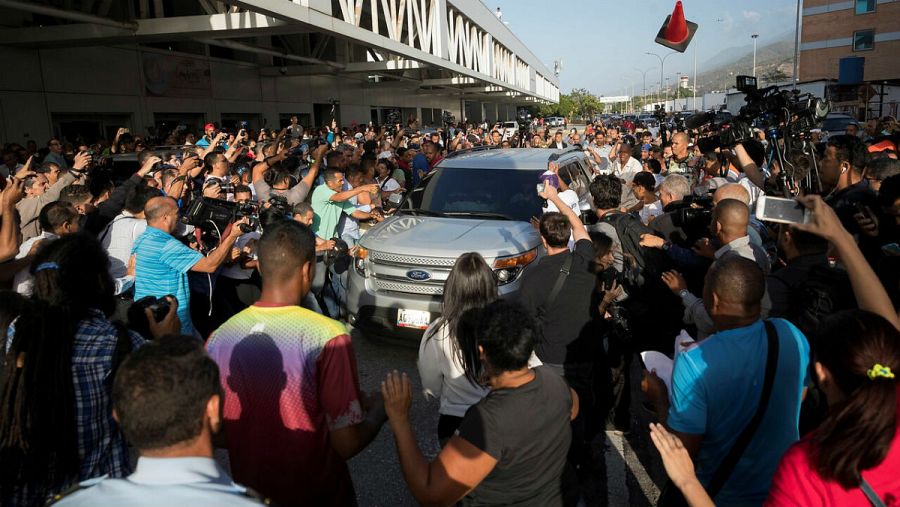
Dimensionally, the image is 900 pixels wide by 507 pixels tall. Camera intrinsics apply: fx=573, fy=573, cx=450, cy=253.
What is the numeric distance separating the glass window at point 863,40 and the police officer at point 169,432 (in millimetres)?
54606

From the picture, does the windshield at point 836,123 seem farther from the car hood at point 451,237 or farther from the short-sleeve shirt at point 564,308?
the short-sleeve shirt at point 564,308

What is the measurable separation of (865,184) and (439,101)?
143ft

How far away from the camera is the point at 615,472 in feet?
12.3

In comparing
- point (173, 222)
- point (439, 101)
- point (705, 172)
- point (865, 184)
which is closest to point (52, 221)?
point (173, 222)

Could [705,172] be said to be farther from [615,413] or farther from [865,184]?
[615,413]

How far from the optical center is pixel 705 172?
753cm

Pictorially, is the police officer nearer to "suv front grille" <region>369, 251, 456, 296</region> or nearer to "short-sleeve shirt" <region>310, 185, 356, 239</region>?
"suv front grille" <region>369, 251, 456, 296</region>

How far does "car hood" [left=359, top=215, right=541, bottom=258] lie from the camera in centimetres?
520

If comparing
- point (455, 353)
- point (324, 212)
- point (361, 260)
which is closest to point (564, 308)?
point (455, 353)

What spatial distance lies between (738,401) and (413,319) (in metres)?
3.30

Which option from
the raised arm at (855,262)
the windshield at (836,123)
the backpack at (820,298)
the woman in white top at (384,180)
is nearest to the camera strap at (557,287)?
the backpack at (820,298)

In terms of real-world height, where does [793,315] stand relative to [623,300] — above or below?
above

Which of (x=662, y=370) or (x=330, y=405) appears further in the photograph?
(x=662, y=370)

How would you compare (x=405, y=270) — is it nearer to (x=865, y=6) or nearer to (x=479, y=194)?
(x=479, y=194)
